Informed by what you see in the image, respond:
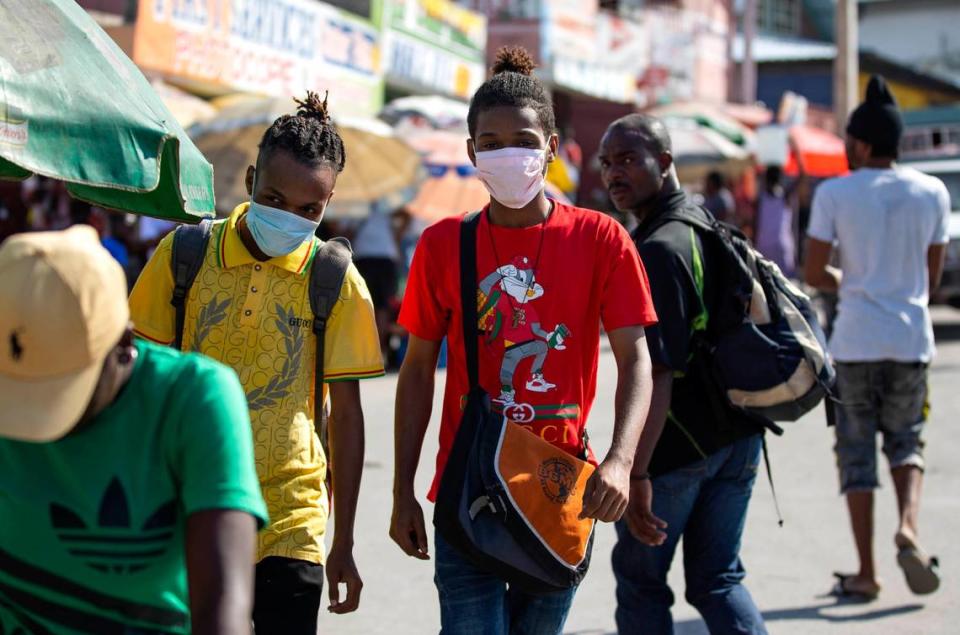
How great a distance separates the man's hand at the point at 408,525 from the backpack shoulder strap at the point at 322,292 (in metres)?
0.28

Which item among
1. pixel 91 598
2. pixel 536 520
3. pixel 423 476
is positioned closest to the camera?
pixel 91 598

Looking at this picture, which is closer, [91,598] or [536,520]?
[91,598]

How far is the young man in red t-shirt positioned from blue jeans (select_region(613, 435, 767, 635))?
0.80 meters

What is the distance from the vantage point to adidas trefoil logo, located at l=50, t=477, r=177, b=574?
7.33 feet

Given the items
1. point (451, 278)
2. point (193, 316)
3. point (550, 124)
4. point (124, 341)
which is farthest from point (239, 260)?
point (124, 341)

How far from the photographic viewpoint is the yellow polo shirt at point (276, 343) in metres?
3.38

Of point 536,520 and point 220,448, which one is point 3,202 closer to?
point 536,520

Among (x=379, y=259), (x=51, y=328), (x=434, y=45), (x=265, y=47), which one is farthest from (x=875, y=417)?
(x=434, y=45)

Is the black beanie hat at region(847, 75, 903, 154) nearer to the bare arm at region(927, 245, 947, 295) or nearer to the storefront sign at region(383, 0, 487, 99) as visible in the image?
the bare arm at region(927, 245, 947, 295)

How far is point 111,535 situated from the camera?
2234 millimetres

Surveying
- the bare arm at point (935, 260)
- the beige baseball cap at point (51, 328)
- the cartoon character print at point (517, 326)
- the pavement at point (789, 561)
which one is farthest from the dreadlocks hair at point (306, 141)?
the bare arm at point (935, 260)

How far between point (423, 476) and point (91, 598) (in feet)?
20.8

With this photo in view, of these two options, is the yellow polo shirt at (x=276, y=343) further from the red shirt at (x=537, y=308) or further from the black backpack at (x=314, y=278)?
the red shirt at (x=537, y=308)

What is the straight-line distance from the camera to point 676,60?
29234mm
